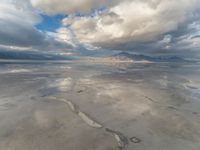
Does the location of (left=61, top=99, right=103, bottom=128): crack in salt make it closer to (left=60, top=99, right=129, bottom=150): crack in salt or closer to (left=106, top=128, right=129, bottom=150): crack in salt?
(left=60, top=99, right=129, bottom=150): crack in salt

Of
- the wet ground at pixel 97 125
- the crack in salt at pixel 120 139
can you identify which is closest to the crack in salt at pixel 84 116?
the wet ground at pixel 97 125

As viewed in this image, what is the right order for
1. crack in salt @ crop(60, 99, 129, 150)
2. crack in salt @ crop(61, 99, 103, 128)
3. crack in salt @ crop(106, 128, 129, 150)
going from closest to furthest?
1. crack in salt @ crop(106, 128, 129, 150)
2. crack in salt @ crop(60, 99, 129, 150)
3. crack in salt @ crop(61, 99, 103, 128)

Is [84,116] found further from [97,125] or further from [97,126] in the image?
[97,126]

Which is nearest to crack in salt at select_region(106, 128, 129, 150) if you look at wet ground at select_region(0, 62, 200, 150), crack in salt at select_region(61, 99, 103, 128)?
wet ground at select_region(0, 62, 200, 150)

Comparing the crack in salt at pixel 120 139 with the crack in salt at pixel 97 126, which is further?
the crack in salt at pixel 97 126

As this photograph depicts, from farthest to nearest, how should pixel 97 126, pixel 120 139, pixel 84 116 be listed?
pixel 84 116 → pixel 97 126 → pixel 120 139

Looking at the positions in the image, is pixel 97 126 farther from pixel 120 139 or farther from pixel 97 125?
pixel 120 139

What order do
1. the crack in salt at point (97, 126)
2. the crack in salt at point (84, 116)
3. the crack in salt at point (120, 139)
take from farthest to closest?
the crack in salt at point (84, 116) → the crack in salt at point (97, 126) → the crack in salt at point (120, 139)

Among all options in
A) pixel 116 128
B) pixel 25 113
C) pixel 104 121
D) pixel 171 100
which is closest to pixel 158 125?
pixel 116 128

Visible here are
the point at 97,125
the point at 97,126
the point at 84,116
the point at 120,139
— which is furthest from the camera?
the point at 84,116

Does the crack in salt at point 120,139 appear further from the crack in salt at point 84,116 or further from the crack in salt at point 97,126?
the crack in salt at point 84,116

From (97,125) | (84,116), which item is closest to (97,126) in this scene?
(97,125)

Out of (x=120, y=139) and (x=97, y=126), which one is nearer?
(x=120, y=139)

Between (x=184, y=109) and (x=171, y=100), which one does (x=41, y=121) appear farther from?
(x=171, y=100)
